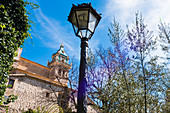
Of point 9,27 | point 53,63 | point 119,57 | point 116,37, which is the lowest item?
point 119,57

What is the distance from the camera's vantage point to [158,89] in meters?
4.61

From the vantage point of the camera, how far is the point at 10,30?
12.6ft

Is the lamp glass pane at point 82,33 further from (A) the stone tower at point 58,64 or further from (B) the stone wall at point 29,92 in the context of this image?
(A) the stone tower at point 58,64

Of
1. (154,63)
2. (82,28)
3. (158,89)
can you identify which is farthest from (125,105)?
(82,28)

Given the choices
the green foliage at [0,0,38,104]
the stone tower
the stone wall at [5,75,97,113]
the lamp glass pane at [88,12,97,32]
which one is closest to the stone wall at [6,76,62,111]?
the stone wall at [5,75,97,113]

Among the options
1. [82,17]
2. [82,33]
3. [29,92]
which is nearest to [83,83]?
[82,33]

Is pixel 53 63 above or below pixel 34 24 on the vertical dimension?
above

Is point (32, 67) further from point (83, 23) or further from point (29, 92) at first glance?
point (83, 23)

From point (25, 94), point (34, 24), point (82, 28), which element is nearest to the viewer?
point (82, 28)

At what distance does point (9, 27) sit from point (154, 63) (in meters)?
5.00

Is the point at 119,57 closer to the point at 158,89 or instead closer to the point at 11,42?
the point at 158,89

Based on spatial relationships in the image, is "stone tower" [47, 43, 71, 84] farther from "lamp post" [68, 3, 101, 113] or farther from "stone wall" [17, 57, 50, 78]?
"lamp post" [68, 3, 101, 113]

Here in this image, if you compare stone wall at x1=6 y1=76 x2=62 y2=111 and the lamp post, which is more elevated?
the lamp post

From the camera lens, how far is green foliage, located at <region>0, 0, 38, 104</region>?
11.5ft
